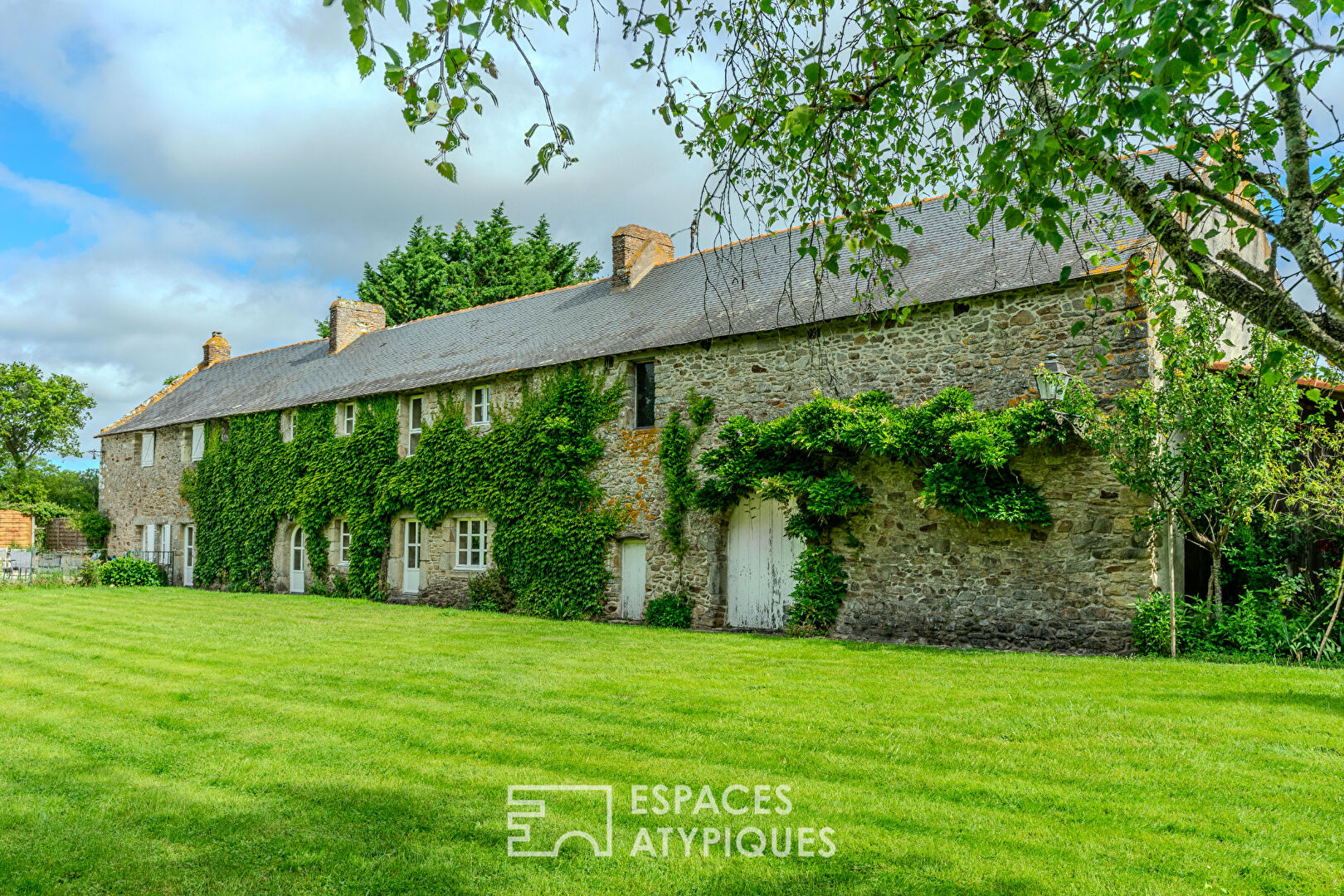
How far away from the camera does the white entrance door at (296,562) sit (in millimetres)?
22438

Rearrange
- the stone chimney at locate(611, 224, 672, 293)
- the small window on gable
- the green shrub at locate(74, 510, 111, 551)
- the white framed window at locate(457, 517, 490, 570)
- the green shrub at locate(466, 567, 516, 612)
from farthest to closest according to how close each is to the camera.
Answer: the green shrub at locate(74, 510, 111, 551) < the stone chimney at locate(611, 224, 672, 293) < the white framed window at locate(457, 517, 490, 570) < the green shrub at locate(466, 567, 516, 612) < the small window on gable

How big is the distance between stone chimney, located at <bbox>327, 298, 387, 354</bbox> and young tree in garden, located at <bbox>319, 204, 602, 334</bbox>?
7737 millimetres

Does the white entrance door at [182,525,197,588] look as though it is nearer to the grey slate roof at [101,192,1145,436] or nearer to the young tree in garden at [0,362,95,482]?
the grey slate roof at [101,192,1145,436]

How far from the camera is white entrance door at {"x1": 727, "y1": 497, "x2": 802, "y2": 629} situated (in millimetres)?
13922

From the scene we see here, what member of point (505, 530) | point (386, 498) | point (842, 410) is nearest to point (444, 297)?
point (386, 498)

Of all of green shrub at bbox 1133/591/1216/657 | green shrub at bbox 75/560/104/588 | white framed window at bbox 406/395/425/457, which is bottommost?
green shrub at bbox 75/560/104/588

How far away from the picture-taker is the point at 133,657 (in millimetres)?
10477

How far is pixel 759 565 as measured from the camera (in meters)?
14.2

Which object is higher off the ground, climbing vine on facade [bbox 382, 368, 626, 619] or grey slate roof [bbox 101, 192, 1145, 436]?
grey slate roof [bbox 101, 192, 1145, 436]

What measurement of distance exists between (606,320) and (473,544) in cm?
522

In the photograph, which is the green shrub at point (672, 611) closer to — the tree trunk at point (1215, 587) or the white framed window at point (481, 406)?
the white framed window at point (481, 406)

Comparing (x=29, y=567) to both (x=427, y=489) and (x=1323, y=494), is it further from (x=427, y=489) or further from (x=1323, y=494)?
(x=1323, y=494)

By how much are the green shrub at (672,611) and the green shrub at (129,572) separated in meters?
16.9

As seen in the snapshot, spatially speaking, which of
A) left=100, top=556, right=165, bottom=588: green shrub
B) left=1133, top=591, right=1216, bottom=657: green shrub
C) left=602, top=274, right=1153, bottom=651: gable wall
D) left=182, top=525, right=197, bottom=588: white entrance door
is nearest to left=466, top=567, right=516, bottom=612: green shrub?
left=602, top=274, right=1153, bottom=651: gable wall
